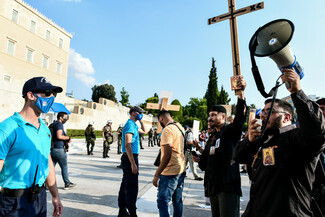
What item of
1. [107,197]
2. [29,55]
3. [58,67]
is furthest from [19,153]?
[58,67]

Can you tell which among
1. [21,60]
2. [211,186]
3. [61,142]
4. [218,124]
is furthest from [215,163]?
[21,60]

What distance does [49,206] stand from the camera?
442 centimetres

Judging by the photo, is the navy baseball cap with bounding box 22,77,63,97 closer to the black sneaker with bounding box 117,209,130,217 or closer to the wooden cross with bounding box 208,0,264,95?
the wooden cross with bounding box 208,0,264,95

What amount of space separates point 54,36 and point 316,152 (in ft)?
125

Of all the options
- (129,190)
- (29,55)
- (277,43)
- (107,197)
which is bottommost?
(107,197)

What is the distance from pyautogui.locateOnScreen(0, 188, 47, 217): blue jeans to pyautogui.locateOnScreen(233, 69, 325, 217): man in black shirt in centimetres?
185

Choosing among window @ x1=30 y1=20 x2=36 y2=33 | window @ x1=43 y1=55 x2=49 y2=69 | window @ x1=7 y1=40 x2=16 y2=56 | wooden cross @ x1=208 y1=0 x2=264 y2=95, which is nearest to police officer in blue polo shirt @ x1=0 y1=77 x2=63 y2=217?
wooden cross @ x1=208 y1=0 x2=264 y2=95

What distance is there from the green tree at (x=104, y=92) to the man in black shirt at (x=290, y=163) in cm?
7622

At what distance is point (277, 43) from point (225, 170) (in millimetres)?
1603

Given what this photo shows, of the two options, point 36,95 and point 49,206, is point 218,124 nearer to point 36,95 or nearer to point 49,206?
point 36,95

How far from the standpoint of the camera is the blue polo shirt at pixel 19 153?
1903 mm

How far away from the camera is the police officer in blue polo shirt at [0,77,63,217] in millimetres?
1890

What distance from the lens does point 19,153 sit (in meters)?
1.97

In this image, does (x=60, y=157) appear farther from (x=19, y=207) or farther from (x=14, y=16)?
(x=14, y=16)
